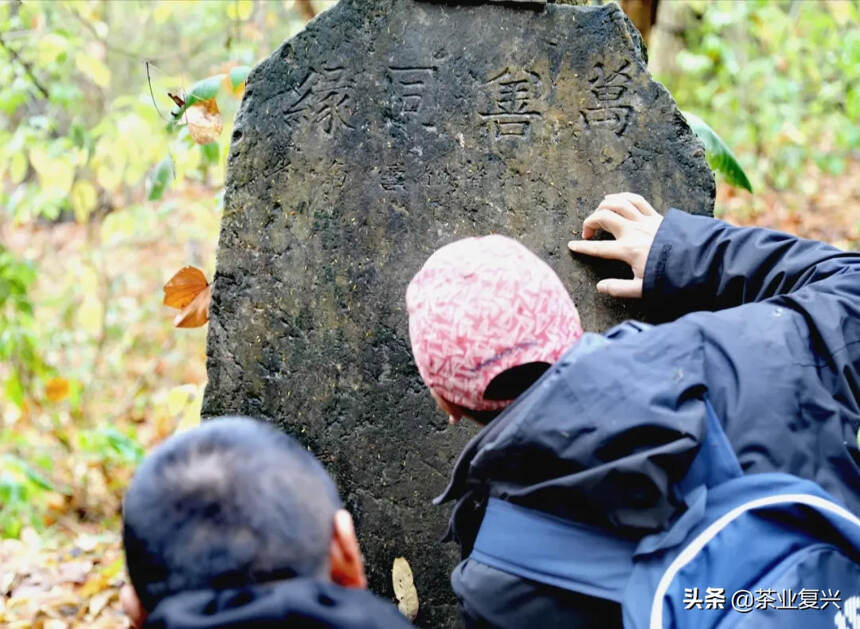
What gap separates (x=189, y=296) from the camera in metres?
2.52

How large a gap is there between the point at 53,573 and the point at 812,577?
2902mm

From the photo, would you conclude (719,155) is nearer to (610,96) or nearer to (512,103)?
(610,96)

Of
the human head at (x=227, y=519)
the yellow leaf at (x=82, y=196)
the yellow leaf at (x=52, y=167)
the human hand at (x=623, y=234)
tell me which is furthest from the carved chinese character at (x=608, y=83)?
the yellow leaf at (x=82, y=196)

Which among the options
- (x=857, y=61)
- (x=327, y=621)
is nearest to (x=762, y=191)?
(x=857, y=61)

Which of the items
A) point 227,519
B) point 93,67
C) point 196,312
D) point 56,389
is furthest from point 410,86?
point 56,389

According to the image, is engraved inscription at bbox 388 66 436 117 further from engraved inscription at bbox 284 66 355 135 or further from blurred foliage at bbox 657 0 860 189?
blurred foliage at bbox 657 0 860 189

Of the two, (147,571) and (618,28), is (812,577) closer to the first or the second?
(147,571)

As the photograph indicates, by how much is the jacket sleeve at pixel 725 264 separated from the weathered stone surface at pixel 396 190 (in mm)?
249

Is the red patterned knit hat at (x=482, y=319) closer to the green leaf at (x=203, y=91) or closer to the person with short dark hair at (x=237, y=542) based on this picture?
the person with short dark hair at (x=237, y=542)

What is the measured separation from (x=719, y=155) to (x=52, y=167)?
2.46 metres

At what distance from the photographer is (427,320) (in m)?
1.45

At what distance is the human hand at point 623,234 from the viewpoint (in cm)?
203

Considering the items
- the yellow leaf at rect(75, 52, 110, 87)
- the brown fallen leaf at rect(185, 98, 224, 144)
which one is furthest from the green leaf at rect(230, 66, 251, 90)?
the yellow leaf at rect(75, 52, 110, 87)

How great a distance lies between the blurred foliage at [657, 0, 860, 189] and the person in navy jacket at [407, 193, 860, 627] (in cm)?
403
